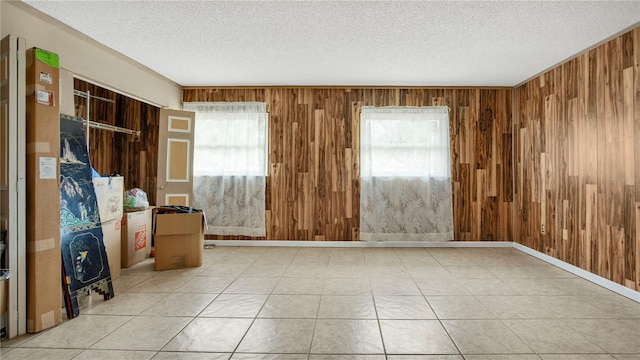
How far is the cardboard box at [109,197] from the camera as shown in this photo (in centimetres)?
328

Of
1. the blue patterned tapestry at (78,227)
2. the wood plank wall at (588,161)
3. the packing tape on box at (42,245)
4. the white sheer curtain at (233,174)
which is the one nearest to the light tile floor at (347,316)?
the blue patterned tapestry at (78,227)

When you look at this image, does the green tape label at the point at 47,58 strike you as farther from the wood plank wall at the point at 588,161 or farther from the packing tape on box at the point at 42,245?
the wood plank wall at the point at 588,161

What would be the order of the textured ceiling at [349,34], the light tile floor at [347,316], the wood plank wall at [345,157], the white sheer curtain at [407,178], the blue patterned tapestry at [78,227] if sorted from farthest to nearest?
the wood plank wall at [345,157] < the white sheer curtain at [407,178] < the textured ceiling at [349,34] < the blue patterned tapestry at [78,227] < the light tile floor at [347,316]

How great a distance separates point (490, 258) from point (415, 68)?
2.74 metres

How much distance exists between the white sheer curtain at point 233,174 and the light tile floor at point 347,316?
1.19 m

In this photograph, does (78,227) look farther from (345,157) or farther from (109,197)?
(345,157)

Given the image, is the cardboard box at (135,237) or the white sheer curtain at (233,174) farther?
the white sheer curtain at (233,174)

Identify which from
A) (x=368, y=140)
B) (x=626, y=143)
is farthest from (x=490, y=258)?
(x=368, y=140)

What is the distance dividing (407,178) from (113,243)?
13.0 ft

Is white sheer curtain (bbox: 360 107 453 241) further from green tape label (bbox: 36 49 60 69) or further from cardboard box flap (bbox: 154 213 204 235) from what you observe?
green tape label (bbox: 36 49 60 69)

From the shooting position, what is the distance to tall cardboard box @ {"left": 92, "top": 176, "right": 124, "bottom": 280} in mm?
3301

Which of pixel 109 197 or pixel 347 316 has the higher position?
pixel 109 197

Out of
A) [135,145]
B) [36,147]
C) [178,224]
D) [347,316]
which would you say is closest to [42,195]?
[36,147]

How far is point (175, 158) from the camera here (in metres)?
4.73
